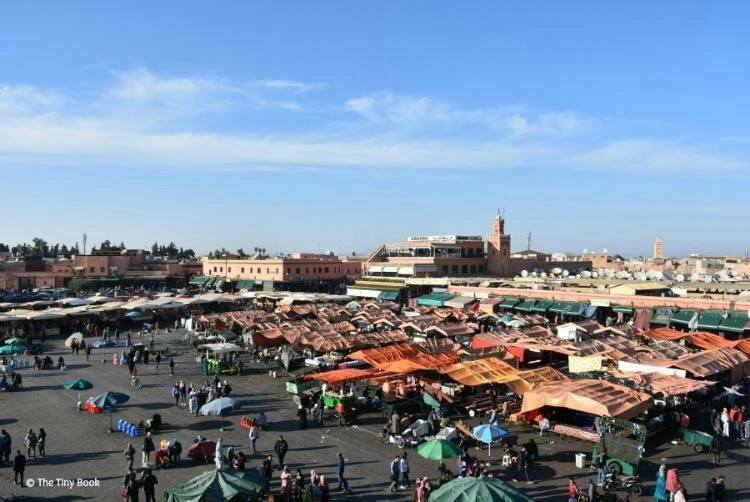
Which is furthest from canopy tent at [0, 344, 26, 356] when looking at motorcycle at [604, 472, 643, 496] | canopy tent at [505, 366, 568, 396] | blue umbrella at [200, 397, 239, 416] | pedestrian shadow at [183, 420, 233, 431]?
motorcycle at [604, 472, 643, 496]

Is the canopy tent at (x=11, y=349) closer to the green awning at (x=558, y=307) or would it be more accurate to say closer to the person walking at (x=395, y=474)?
the person walking at (x=395, y=474)

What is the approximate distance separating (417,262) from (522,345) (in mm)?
33023

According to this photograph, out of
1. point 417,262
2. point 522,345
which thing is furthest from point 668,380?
point 417,262

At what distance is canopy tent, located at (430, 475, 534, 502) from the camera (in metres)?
9.90

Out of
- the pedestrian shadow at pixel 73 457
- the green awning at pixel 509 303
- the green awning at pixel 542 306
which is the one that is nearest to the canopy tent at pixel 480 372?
the pedestrian shadow at pixel 73 457

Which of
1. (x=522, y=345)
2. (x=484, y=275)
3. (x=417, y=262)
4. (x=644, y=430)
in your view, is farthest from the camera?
(x=484, y=275)

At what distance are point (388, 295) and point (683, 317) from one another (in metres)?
23.9

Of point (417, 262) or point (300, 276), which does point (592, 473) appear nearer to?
point (417, 262)

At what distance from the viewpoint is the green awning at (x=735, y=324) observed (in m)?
29.4

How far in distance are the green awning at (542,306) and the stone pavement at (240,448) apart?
21005mm

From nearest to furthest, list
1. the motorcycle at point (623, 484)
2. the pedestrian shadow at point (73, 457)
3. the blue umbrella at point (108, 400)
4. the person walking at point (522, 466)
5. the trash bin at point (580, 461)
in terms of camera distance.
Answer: the motorcycle at point (623, 484) → the person walking at point (522, 466) → the trash bin at point (580, 461) → the pedestrian shadow at point (73, 457) → the blue umbrella at point (108, 400)

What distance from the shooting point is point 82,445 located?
51.3 feet

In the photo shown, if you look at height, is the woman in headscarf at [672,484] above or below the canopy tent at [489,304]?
below

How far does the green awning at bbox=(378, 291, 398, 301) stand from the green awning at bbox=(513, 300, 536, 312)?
43.0ft
